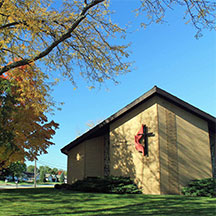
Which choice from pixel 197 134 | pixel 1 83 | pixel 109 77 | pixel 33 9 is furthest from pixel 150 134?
pixel 33 9

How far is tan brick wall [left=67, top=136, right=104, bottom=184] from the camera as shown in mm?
19781

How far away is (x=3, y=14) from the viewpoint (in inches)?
322

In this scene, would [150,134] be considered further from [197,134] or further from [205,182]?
[205,182]

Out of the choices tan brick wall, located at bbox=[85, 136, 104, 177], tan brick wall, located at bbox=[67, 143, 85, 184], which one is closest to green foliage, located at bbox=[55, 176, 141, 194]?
tan brick wall, located at bbox=[85, 136, 104, 177]

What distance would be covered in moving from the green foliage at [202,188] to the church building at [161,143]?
1.81ft

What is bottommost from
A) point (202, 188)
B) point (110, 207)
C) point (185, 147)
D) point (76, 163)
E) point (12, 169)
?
point (110, 207)

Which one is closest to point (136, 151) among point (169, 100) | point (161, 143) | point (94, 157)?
point (161, 143)

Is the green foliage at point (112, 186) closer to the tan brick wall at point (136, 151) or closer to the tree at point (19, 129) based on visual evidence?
the tan brick wall at point (136, 151)

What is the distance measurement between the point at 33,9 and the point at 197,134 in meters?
12.3

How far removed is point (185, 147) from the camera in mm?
15656

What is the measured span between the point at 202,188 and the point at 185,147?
2.60 meters

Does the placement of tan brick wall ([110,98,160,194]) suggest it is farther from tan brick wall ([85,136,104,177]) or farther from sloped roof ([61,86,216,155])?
tan brick wall ([85,136,104,177])

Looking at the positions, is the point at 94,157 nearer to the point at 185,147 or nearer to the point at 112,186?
the point at 112,186

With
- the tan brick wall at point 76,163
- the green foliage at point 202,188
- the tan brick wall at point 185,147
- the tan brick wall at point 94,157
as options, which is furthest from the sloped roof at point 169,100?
the green foliage at point 202,188
